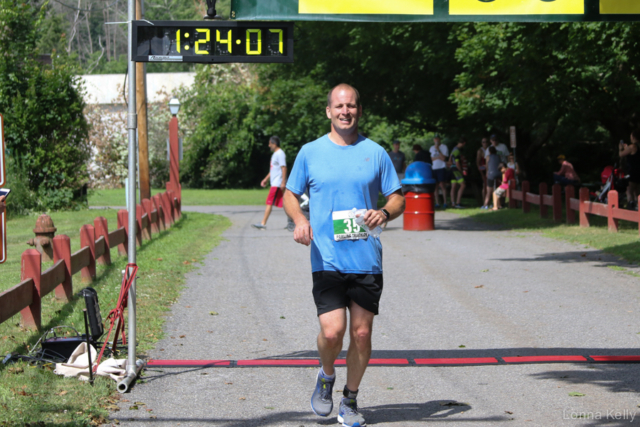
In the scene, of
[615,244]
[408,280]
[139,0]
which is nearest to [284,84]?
[139,0]

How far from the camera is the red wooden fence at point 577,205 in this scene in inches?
605

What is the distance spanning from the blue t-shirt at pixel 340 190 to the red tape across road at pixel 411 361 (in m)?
1.77

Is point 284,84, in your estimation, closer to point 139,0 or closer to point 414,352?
point 139,0

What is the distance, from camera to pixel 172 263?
1205cm

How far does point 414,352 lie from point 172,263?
20.2ft

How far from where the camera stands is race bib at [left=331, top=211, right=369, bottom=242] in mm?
4711

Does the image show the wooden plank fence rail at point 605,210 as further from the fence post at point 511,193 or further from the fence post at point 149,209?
the fence post at point 149,209

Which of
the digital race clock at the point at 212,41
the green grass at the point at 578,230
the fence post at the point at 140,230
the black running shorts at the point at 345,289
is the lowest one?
the green grass at the point at 578,230

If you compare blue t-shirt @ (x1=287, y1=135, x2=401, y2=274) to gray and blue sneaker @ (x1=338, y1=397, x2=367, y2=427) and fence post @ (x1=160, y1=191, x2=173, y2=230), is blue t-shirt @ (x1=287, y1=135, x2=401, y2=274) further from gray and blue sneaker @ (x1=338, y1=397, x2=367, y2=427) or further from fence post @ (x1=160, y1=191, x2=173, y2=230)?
fence post @ (x1=160, y1=191, x2=173, y2=230)

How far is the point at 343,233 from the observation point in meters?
Result: 4.73

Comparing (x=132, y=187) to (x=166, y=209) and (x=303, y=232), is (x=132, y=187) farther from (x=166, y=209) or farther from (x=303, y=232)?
(x=166, y=209)

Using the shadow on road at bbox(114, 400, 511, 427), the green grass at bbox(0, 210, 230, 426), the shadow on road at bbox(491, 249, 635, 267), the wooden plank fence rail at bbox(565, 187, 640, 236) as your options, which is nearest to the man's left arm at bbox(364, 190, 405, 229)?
the shadow on road at bbox(114, 400, 511, 427)

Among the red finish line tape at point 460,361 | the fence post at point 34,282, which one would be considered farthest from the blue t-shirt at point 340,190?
the fence post at point 34,282

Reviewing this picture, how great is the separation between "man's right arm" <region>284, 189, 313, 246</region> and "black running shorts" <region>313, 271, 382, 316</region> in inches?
9.6
